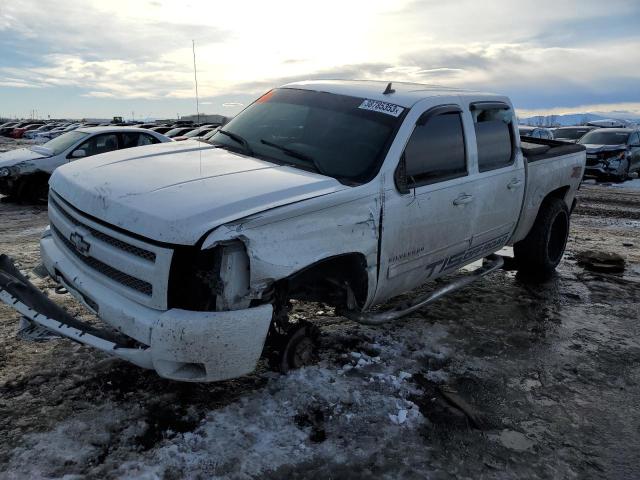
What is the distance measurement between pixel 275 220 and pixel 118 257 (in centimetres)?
85

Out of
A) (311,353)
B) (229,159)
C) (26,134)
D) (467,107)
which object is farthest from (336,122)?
(26,134)

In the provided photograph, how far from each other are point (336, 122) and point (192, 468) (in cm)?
248

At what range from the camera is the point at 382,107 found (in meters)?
3.85

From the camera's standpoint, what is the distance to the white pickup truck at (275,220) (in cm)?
261

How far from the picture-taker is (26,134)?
39.0 m

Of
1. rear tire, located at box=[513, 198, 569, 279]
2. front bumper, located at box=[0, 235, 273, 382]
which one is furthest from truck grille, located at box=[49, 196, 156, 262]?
rear tire, located at box=[513, 198, 569, 279]

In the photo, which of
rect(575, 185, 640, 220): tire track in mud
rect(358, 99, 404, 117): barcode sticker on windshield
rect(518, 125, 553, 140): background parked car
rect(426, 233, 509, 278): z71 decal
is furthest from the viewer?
rect(518, 125, 553, 140): background parked car

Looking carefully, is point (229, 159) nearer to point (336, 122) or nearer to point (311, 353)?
point (336, 122)

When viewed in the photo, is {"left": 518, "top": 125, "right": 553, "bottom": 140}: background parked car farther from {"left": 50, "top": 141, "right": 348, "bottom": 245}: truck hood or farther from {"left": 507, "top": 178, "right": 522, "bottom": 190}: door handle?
{"left": 50, "top": 141, "right": 348, "bottom": 245}: truck hood

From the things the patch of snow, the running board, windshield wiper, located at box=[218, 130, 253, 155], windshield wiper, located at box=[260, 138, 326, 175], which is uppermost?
windshield wiper, located at box=[218, 130, 253, 155]

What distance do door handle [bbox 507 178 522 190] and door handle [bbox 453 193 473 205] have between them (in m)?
0.75

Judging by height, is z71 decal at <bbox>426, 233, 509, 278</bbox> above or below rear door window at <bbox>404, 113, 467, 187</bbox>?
below

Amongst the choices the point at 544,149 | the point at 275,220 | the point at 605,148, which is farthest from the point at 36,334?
the point at 605,148

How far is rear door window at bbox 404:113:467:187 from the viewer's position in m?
3.66
